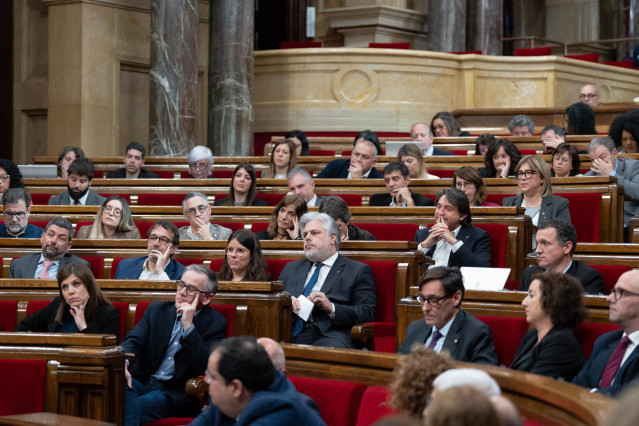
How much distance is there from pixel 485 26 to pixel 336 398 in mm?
11221

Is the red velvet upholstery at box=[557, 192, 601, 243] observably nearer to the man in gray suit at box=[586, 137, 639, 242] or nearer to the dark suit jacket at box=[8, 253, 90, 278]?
the man in gray suit at box=[586, 137, 639, 242]

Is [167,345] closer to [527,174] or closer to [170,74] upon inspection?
[527,174]

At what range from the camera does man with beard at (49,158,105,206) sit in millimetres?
6863

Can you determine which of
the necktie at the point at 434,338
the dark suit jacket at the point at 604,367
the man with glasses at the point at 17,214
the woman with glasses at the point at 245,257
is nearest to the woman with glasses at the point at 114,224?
the man with glasses at the point at 17,214

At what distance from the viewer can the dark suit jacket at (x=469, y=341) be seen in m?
3.51

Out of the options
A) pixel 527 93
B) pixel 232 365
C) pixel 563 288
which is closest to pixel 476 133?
pixel 527 93

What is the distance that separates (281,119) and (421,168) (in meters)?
5.13

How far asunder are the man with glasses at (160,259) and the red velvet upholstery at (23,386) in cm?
140

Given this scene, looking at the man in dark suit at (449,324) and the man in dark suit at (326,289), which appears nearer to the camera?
the man in dark suit at (449,324)

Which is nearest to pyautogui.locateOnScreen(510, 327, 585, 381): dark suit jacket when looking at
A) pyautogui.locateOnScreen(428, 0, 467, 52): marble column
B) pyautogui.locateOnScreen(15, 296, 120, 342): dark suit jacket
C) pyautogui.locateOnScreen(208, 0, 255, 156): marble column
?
pyautogui.locateOnScreen(15, 296, 120, 342): dark suit jacket

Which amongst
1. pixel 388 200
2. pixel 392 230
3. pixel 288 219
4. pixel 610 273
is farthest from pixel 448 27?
pixel 610 273

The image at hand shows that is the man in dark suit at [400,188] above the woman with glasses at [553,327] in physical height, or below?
above

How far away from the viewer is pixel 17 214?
5.86 m

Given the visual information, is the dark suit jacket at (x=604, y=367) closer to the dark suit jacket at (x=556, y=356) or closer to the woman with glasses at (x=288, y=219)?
the dark suit jacket at (x=556, y=356)
